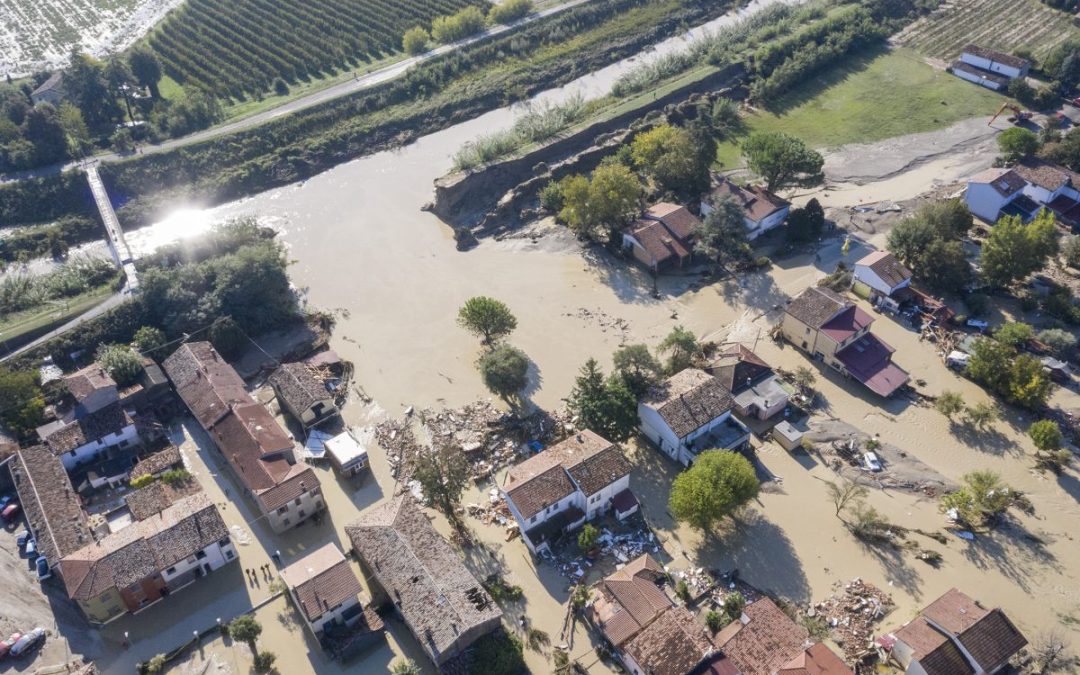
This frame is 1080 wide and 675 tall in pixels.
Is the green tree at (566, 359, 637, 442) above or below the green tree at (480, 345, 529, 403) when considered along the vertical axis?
below

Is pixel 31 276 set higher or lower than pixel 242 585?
higher

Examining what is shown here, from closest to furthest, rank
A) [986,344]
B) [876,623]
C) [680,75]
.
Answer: [876,623], [986,344], [680,75]

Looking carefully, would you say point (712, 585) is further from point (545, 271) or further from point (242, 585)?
point (545, 271)

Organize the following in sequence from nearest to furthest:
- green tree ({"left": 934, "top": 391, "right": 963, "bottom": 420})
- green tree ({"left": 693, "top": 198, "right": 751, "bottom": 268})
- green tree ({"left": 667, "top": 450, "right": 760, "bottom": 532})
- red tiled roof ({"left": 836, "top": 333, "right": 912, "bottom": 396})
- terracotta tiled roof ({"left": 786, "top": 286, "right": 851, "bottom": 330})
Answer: green tree ({"left": 667, "top": 450, "right": 760, "bottom": 532})
green tree ({"left": 934, "top": 391, "right": 963, "bottom": 420})
red tiled roof ({"left": 836, "top": 333, "right": 912, "bottom": 396})
terracotta tiled roof ({"left": 786, "top": 286, "right": 851, "bottom": 330})
green tree ({"left": 693, "top": 198, "right": 751, "bottom": 268})

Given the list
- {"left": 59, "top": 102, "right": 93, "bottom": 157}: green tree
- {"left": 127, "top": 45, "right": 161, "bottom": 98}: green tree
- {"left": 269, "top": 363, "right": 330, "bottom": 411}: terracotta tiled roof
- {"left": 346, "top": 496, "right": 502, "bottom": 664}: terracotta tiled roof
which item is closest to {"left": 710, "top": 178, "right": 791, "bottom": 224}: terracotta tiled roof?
{"left": 269, "top": 363, "right": 330, "bottom": 411}: terracotta tiled roof

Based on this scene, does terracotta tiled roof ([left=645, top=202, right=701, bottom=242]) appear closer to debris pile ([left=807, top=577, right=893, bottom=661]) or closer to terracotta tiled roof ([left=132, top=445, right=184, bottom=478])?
debris pile ([left=807, top=577, right=893, bottom=661])

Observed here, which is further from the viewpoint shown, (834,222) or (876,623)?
(834,222)

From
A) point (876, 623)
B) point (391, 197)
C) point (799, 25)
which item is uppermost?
point (799, 25)

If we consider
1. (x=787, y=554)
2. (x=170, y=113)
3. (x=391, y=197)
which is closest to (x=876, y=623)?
(x=787, y=554)
